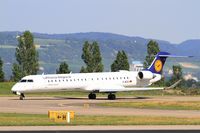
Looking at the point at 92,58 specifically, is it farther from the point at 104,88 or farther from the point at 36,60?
the point at 104,88

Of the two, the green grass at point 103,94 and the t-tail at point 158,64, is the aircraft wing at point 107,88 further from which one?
the green grass at point 103,94

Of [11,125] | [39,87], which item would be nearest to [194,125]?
[11,125]

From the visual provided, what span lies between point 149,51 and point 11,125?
104 m

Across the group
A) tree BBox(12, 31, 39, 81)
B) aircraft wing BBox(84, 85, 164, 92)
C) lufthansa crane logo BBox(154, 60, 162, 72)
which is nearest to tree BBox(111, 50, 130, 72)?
tree BBox(12, 31, 39, 81)

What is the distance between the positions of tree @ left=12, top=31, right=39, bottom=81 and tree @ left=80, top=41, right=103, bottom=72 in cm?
1036

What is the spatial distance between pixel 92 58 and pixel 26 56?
15180mm

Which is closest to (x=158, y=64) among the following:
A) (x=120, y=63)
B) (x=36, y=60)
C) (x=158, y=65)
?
(x=158, y=65)

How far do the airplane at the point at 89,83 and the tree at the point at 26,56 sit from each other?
5275cm

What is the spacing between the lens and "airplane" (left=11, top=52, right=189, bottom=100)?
72312 mm

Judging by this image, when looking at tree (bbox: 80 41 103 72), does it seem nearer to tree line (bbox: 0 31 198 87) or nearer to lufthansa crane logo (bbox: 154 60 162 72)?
tree line (bbox: 0 31 198 87)

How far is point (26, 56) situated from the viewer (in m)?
130

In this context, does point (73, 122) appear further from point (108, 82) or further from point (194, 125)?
point (108, 82)

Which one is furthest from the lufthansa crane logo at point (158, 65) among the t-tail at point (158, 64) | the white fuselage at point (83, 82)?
the white fuselage at point (83, 82)

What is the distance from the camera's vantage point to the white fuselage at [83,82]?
7225 cm
